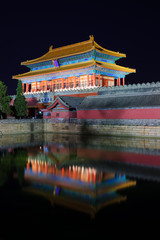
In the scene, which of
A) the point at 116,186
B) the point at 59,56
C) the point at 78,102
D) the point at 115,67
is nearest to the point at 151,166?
the point at 116,186

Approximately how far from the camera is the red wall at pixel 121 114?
2650cm

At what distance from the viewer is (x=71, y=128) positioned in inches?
1303

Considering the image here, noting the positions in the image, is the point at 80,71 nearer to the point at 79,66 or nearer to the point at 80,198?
the point at 79,66

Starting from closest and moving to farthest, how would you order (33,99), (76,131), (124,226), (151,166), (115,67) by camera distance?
(124,226)
(151,166)
(76,131)
(115,67)
(33,99)

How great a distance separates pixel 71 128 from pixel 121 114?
7.26 metres

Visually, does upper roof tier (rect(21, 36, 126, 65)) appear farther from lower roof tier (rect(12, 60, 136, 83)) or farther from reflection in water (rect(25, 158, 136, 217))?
reflection in water (rect(25, 158, 136, 217))

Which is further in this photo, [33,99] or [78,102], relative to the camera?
[33,99]

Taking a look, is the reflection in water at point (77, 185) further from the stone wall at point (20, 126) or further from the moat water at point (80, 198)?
the stone wall at point (20, 126)

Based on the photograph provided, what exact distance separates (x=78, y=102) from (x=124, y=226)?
99.6 ft

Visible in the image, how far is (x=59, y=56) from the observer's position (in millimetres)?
44562

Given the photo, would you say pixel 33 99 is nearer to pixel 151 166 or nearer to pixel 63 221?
pixel 151 166

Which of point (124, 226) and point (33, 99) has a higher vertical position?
point (33, 99)

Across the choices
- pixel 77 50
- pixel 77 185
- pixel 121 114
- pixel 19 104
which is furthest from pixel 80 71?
pixel 77 185

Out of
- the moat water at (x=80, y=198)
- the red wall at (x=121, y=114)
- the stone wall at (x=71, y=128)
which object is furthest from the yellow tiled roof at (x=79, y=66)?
the moat water at (x=80, y=198)
